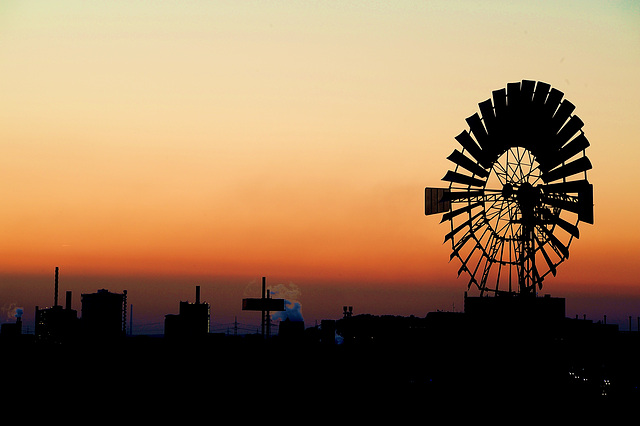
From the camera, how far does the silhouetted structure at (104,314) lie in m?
92.8

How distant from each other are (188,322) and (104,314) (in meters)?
12.4

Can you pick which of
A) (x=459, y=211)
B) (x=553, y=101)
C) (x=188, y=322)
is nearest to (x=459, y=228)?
(x=459, y=211)

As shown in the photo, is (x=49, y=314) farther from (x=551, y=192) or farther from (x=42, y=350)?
(x=551, y=192)

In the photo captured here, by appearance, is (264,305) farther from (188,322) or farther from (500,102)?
(500,102)

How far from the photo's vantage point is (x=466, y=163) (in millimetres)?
45250

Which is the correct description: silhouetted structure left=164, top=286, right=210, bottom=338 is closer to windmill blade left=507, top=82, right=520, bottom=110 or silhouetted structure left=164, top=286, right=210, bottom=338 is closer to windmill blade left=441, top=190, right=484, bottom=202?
windmill blade left=441, top=190, right=484, bottom=202

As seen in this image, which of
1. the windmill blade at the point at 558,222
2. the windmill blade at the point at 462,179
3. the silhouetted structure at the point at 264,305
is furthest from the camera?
the silhouetted structure at the point at 264,305

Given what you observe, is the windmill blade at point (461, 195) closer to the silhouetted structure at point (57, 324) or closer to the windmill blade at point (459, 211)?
the windmill blade at point (459, 211)

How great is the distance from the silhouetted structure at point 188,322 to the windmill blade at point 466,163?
1868 inches

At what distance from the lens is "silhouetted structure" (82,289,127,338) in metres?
92.8

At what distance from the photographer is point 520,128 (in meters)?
44.8

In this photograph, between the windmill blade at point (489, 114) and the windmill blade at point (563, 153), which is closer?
the windmill blade at point (563, 153)

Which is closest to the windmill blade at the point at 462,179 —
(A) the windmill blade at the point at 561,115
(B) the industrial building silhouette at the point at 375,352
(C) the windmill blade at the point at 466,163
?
(C) the windmill blade at the point at 466,163

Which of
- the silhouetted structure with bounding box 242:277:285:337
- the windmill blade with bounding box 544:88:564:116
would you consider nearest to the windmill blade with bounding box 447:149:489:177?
the windmill blade with bounding box 544:88:564:116
